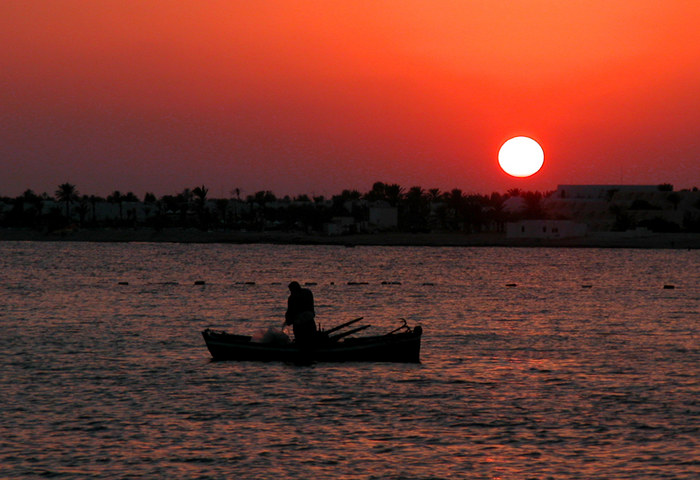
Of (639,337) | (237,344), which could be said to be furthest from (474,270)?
(237,344)

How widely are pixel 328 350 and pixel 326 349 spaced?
0.36ft

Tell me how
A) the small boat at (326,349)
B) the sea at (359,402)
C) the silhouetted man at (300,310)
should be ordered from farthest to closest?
the small boat at (326,349) < the silhouetted man at (300,310) < the sea at (359,402)

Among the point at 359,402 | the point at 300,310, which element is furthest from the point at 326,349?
the point at 359,402

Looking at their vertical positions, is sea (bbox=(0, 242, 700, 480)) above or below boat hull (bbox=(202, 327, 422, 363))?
below

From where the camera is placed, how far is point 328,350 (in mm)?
31812

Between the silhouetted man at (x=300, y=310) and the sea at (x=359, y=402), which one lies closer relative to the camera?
the sea at (x=359, y=402)

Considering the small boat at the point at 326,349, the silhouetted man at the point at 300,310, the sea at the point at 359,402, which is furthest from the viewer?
the small boat at the point at 326,349

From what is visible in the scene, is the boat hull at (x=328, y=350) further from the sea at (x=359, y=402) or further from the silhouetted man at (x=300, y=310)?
the silhouetted man at (x=300, y=310)

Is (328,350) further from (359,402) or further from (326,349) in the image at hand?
(359,402)

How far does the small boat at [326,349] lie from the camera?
1245 inches

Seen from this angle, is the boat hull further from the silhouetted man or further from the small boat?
the silhouetted man

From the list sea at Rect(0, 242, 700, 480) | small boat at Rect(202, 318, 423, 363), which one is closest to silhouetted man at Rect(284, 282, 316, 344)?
small boat at Rect(202, 318, 423, 363)

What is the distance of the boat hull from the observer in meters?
31.6

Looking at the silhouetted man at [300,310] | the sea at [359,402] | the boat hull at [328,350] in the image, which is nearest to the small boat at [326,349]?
the boat hull at [328,350]
